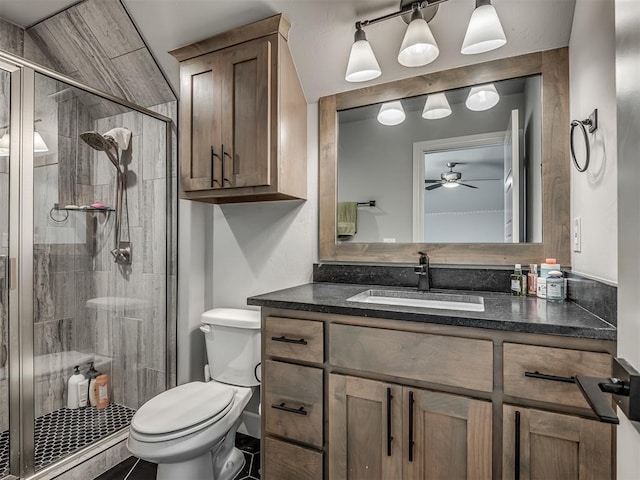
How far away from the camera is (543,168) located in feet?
4.84

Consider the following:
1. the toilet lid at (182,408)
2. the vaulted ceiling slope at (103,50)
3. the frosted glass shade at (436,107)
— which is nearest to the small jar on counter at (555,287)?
the frosted glass shade at (436,107)

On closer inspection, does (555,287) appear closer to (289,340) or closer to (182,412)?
(289,340)

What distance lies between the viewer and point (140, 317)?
223 cm

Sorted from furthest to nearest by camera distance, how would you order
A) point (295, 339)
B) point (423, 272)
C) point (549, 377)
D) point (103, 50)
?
point (103, 50), point (423, 272), point (295, 339), point (549, 377)

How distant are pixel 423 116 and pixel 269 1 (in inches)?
35.4

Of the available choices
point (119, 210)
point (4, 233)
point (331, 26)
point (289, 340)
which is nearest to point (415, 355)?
point (289, 340)

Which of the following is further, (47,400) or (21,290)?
(47,400)

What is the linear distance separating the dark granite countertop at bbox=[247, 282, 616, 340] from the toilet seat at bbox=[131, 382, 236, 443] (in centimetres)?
51

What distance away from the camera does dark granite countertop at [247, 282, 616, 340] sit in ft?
3.13

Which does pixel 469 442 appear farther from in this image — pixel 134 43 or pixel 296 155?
pixel 134 43

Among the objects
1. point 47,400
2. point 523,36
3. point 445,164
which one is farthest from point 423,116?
point 47,400

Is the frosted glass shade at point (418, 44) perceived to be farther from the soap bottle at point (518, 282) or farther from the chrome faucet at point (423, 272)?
the soap bottle at point (518, 282)

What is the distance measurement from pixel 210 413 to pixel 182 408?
13cm

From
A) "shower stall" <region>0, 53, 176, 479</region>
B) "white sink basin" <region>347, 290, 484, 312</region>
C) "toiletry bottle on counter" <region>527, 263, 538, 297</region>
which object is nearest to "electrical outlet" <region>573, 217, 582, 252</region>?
"toiletry bottle on counter" <region>527, 263, 538, 297</region>
